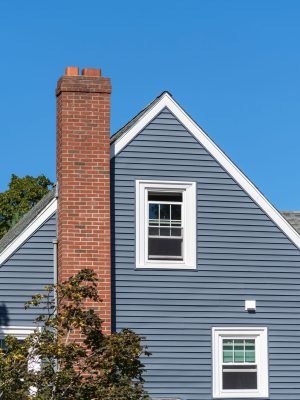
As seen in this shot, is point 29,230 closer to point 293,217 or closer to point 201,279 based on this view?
point 201,279

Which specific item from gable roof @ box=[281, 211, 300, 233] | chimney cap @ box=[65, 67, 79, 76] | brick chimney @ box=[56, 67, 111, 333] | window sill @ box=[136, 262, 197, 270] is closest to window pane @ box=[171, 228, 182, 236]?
window sill @ box=[136, 262, 197, 270]

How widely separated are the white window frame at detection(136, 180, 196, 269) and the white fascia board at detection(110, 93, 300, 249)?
2.67 feet

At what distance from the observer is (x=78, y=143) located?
74.5 feet

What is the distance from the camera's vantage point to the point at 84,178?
2264 centimetres

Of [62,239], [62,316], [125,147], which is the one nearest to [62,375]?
[62,316]

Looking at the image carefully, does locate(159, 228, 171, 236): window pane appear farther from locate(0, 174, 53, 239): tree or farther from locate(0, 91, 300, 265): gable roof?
locate(0, 174, 53, 239): tree

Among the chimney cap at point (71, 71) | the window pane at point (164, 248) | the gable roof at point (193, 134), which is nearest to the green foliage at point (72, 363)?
the gable roof at point (193, 134)

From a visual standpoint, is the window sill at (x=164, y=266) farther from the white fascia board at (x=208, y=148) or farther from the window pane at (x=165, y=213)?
the white fascia board at (x=208, y=148)

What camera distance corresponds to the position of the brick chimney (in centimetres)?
2225

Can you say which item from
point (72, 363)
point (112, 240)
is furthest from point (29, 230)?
point (72, 363)

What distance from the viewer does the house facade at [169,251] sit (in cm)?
2242

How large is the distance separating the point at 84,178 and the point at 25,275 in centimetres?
224

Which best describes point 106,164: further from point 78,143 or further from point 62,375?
point 62,375

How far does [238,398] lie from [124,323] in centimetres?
281
